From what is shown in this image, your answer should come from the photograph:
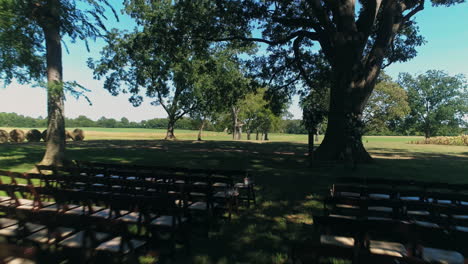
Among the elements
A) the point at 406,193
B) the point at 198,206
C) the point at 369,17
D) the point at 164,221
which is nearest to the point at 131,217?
the point at 164,221

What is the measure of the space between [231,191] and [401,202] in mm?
3238

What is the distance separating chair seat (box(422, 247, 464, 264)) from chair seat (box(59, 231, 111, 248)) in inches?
158

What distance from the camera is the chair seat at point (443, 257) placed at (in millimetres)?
3088

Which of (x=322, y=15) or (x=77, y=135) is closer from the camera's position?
(x=322, y=15)

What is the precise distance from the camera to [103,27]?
12.8 m

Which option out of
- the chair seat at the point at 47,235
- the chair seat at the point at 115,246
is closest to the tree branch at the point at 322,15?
the chair seat at the point at 115,246

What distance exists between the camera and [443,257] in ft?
10.4

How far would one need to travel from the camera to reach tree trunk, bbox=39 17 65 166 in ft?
38.3

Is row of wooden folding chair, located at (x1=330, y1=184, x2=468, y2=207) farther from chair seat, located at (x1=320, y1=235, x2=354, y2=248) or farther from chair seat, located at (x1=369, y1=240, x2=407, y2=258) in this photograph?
chair seat, located at (x1=320, y1=235, x2=354, y2=248)

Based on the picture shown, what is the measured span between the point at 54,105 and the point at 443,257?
13570 millimetres

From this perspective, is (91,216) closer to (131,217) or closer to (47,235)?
(47,235)

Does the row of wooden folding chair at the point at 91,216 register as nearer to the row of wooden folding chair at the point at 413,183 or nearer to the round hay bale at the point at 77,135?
the row of wooden folding chair at the point at 413,183

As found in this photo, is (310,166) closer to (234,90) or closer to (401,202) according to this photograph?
(401,202)

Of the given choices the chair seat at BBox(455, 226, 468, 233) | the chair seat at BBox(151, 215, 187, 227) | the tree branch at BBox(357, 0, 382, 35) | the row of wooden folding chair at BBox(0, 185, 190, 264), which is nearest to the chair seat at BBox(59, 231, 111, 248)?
the row of wooden folding chair at BBox(0, 185, 190, 264)
